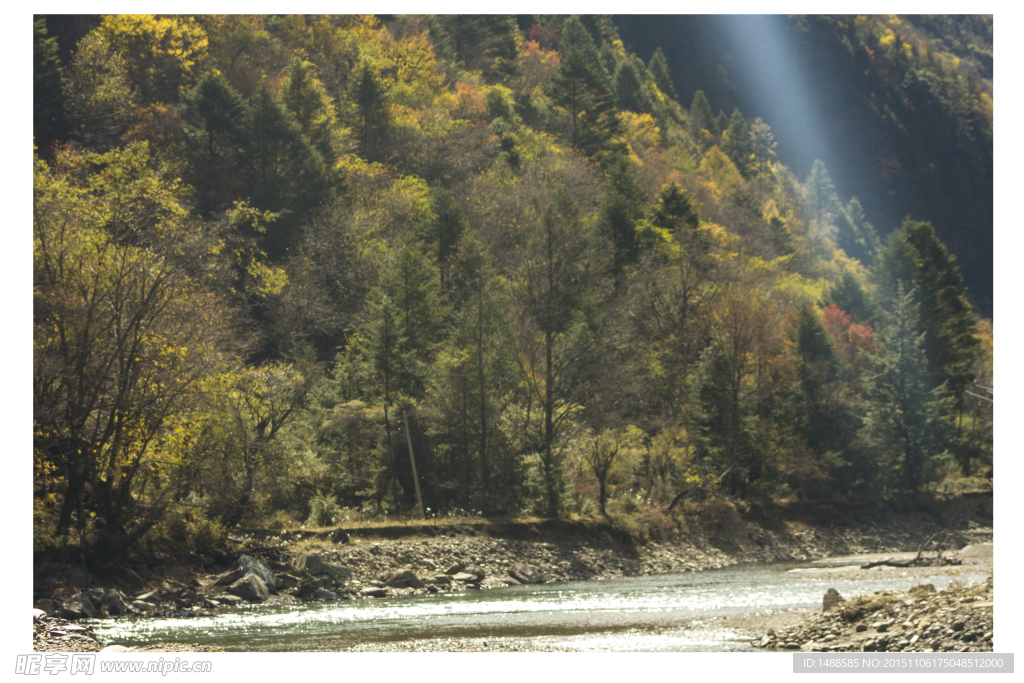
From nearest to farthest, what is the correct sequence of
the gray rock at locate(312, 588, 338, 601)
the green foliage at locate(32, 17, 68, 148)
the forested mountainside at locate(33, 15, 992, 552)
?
the forested mountainside at locate(33, 15, 992, 552), the gray rock at locate(312, 588, 338, 601), the green foliage at locate(32, 17, 68, 148)

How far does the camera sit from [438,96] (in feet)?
240

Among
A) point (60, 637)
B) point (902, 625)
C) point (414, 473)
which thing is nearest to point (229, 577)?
point (60, 637)

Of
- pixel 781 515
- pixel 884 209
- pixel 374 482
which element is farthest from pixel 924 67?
pixel 374 482

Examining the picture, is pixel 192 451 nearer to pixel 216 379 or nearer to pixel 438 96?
pixel 216 379

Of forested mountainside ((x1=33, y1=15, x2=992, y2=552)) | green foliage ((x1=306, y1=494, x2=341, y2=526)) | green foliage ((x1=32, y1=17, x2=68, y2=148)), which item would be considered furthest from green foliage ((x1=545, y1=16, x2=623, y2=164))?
green foliage ((x1=306, y1=494, x2=341, y2=526))

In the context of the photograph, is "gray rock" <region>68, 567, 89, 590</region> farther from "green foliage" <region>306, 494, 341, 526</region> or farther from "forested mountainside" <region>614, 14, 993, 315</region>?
"forested mountainside" <region>614, 14, 993, 315</region>

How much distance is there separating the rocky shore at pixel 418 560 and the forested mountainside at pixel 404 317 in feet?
4.34

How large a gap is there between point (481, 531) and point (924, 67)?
156 metres

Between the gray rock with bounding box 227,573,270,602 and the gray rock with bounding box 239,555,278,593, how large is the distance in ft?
1.06

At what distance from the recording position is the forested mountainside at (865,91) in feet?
479

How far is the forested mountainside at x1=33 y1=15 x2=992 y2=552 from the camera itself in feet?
74.9

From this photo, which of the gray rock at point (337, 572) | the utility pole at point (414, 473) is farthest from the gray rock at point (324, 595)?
the utility pole at point (414, 473)

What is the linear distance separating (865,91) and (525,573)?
154893 mm

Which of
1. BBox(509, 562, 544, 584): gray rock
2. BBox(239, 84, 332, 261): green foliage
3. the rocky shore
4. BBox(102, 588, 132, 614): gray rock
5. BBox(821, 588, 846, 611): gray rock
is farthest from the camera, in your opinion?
BBox(239, 84, 332, 261): green foliage
